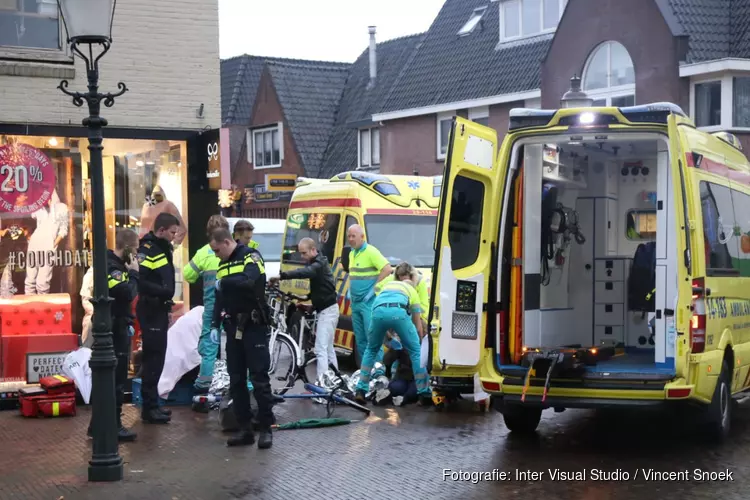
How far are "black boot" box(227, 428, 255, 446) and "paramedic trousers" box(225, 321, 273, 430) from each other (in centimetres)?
5

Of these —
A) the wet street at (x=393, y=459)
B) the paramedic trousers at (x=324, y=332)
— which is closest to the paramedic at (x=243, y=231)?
the paramedic trousers at (x=324, y=332)

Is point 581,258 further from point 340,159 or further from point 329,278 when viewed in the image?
point 340,159

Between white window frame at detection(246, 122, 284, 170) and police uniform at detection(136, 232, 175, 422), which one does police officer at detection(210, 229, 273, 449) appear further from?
white window frame at detection(246, 122, 284, 170)

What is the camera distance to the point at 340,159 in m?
41.8

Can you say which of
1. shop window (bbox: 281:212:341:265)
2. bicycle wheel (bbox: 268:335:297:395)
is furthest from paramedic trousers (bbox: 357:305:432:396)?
shop window (bbox: 281:212:341:265)

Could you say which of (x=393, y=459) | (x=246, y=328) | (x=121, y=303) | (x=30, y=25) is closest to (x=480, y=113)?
(x=30, y=25)

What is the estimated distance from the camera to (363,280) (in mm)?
13992

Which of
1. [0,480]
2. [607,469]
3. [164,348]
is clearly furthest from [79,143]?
[607,469]

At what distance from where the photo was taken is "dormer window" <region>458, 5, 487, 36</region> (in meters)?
35.7

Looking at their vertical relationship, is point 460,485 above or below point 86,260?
below

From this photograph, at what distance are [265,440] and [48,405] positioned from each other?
2.95m

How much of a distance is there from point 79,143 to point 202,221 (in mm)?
1723

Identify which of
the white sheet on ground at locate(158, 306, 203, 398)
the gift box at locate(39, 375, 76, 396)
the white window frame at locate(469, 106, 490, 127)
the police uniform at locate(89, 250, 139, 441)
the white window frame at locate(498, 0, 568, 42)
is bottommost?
the gift box at locate(39, 375, 76, 396)

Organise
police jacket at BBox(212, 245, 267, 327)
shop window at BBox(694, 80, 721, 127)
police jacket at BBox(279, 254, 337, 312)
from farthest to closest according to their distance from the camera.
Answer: shop window at BBox(694, 80, 721, 127) → police jacket at BBox(279, 254, 337, 312) → police jacket at BBox(212, 245, 267, 327)
